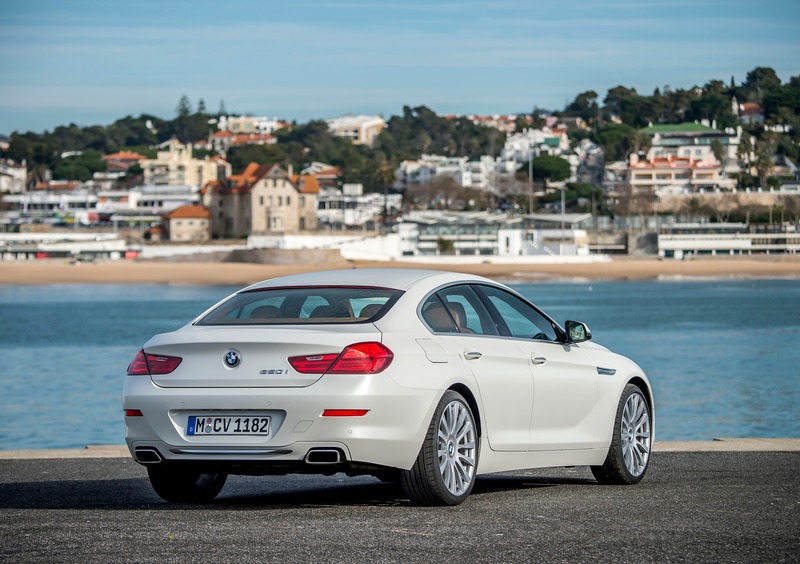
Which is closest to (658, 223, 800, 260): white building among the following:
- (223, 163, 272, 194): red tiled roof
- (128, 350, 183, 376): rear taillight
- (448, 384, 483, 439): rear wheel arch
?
(223, 163, 272, 194): red tiled roof

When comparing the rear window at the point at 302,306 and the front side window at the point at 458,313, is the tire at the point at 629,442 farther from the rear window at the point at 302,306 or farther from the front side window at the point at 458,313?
the rear window at the point at 302,306

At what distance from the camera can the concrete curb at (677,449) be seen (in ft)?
38.1

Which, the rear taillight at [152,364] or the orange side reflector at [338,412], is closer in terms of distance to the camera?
the orange side reflector at [338,412]

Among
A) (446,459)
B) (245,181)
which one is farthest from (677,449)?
(245,181)

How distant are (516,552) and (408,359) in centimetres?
151

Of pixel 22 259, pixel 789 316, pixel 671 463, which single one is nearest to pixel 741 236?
pixel 22 259

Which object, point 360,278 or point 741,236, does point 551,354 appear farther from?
point 741,236

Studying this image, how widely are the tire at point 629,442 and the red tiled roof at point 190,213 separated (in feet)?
477

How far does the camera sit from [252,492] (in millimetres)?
9016

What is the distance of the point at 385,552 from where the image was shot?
6.37 metres

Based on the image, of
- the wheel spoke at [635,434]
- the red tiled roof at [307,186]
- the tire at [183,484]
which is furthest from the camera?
the red tiled roof at [307,186]

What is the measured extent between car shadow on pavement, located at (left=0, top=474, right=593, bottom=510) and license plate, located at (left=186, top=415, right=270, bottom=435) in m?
0.60

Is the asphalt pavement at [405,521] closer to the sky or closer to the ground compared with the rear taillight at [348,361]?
closer to the ground

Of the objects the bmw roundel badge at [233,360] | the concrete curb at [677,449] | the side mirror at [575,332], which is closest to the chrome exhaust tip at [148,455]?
the bmw roundel badge at [233,360]
